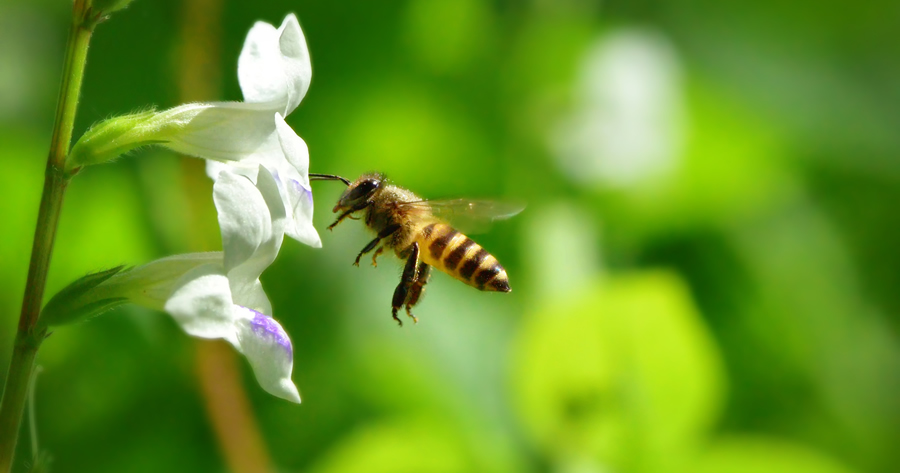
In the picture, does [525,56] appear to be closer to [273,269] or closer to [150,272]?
[273,269]

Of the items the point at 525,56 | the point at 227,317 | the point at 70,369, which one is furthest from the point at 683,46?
the point at 227,317

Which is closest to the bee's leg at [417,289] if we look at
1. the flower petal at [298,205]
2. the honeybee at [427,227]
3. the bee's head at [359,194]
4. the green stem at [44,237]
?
the honeybee at [427,227]

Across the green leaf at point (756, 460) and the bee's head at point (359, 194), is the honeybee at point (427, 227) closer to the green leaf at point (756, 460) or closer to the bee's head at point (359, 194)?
the bee's head at point (359, 194)

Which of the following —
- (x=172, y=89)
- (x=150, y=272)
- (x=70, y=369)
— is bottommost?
(x=70, y=369)

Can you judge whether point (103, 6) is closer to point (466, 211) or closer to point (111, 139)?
point (111, 139)

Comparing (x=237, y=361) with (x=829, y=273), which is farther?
(x=829, y=273)
